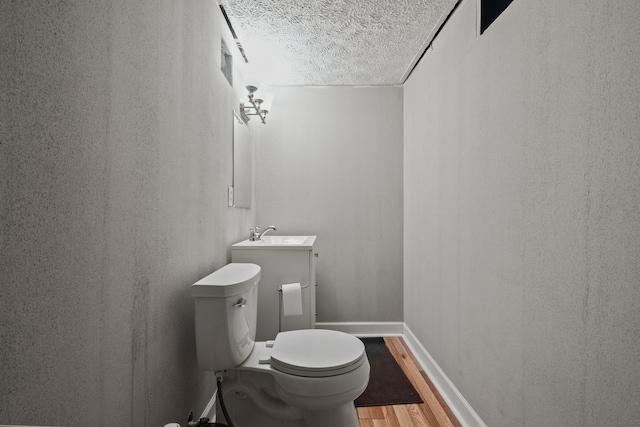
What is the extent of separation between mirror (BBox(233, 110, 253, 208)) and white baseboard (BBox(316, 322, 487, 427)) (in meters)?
1.39

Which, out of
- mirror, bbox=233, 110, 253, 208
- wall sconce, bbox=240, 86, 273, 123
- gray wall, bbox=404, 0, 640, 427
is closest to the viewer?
gray wall, bbox=404, 0, 640, 427

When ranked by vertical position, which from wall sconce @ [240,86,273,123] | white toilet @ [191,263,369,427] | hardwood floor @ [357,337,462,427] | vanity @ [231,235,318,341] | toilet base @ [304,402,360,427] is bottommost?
hardwood floor @ [357,337,462,427]

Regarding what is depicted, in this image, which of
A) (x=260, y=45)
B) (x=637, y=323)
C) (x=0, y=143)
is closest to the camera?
(x=0, y=143)

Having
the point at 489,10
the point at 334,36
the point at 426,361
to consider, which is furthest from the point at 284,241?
the point at 489,10

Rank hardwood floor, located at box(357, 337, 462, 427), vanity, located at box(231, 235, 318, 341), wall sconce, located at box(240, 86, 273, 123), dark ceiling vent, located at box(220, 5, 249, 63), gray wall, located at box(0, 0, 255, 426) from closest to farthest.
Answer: gray wall, located at box(0, 0, 255, 426)
hardwood floor, located at box(357, 337, 462, 427)
dark ceiling vent, located at box(220, 5, 249, 63)
vanity, located at box(231, 235, 318, 341)
wall sconce, located at box(240, 86, 273, 123)

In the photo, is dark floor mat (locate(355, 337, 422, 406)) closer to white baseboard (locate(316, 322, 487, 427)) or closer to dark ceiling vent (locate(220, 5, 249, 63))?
white baseboard (locate(316, 322, 487, 427))

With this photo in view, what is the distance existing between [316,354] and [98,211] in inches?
40.0

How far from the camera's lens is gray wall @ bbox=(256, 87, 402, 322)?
291cm

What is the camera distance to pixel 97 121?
0.83 metres

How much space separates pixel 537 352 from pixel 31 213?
1559mm

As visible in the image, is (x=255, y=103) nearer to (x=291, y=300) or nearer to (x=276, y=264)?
(x=276, y=264)

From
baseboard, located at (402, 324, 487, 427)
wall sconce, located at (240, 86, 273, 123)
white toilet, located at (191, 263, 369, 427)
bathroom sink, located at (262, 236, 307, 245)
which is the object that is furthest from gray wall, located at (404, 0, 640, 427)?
wall sconce, located at (240, 86, 273, 123)

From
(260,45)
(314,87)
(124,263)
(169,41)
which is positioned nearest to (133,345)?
(124,263)

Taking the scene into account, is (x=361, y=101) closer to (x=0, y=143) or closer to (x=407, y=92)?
(x=407, y=92)
